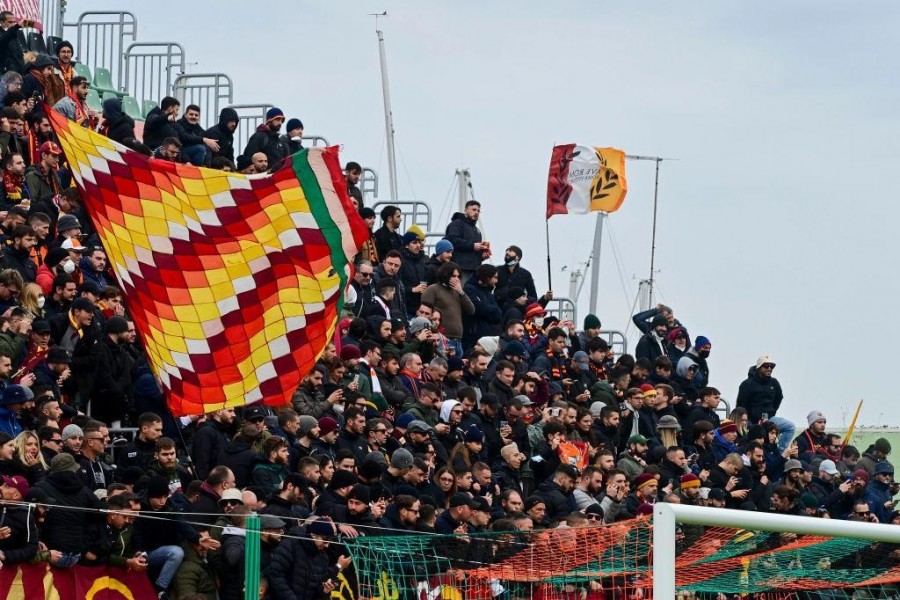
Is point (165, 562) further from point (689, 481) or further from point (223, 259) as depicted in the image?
point (689, 481)

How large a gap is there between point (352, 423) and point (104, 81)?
36.1ft

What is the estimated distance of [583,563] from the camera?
52.1ft

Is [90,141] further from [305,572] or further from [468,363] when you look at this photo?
[468,363]

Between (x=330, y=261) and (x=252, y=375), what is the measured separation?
1.00m

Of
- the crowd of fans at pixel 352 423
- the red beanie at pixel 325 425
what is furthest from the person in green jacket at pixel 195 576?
the red beanie at pixel 325 425

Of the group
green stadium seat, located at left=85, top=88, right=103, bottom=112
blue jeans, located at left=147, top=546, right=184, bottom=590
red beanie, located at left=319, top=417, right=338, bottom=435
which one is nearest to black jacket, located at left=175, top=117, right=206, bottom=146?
green stadium seat, located at left=85, top=88, right=103, bottom=112

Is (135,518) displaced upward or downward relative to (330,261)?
downward

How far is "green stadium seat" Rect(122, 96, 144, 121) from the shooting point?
89.7ft

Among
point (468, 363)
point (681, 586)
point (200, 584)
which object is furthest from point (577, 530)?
point (468, 363)

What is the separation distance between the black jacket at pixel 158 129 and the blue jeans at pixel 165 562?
9524mm

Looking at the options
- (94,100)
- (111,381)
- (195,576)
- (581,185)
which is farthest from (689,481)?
(581,185)

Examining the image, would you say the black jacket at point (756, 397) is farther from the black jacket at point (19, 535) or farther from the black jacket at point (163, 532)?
the black jacket at point (19, 535)

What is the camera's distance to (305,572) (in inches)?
587

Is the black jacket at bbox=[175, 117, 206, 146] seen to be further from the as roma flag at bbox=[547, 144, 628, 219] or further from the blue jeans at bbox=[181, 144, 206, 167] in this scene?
the as roma flag at bbox=[547, 144, 628, 219]
